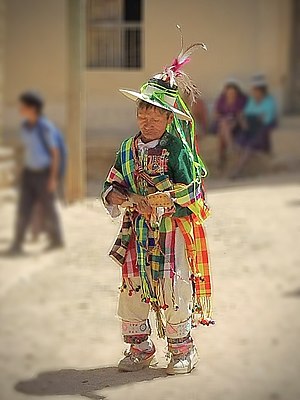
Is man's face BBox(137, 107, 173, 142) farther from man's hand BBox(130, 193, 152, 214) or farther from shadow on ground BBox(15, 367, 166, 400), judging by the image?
shadow on ground BBox(15, 367, 166, 400)

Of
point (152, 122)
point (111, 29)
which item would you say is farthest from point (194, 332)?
point (111, 29)

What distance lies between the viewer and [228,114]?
403cm

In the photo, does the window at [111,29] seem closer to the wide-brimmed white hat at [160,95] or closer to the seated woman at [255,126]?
the seated woman at [255,126]

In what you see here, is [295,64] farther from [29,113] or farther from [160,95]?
[160,95]

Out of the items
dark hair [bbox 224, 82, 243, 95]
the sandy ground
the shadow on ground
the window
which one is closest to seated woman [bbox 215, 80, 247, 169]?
dark hair [bbox 224, 82, 243, 95]

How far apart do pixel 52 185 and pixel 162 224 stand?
2.05m

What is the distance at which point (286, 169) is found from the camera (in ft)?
14.7

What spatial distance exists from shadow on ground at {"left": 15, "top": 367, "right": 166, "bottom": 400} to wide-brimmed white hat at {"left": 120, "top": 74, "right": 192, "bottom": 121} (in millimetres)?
462

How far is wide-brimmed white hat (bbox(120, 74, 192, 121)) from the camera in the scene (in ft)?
4.87

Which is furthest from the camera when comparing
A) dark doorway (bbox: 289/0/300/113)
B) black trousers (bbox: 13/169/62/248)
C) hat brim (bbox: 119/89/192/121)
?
dark doorway (bbox: 289/0/300/113)

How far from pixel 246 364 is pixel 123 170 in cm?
58

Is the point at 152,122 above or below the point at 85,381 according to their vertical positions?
above

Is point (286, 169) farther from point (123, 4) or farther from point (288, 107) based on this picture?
point (288, 107)

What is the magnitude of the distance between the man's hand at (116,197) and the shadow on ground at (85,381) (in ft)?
1.01
